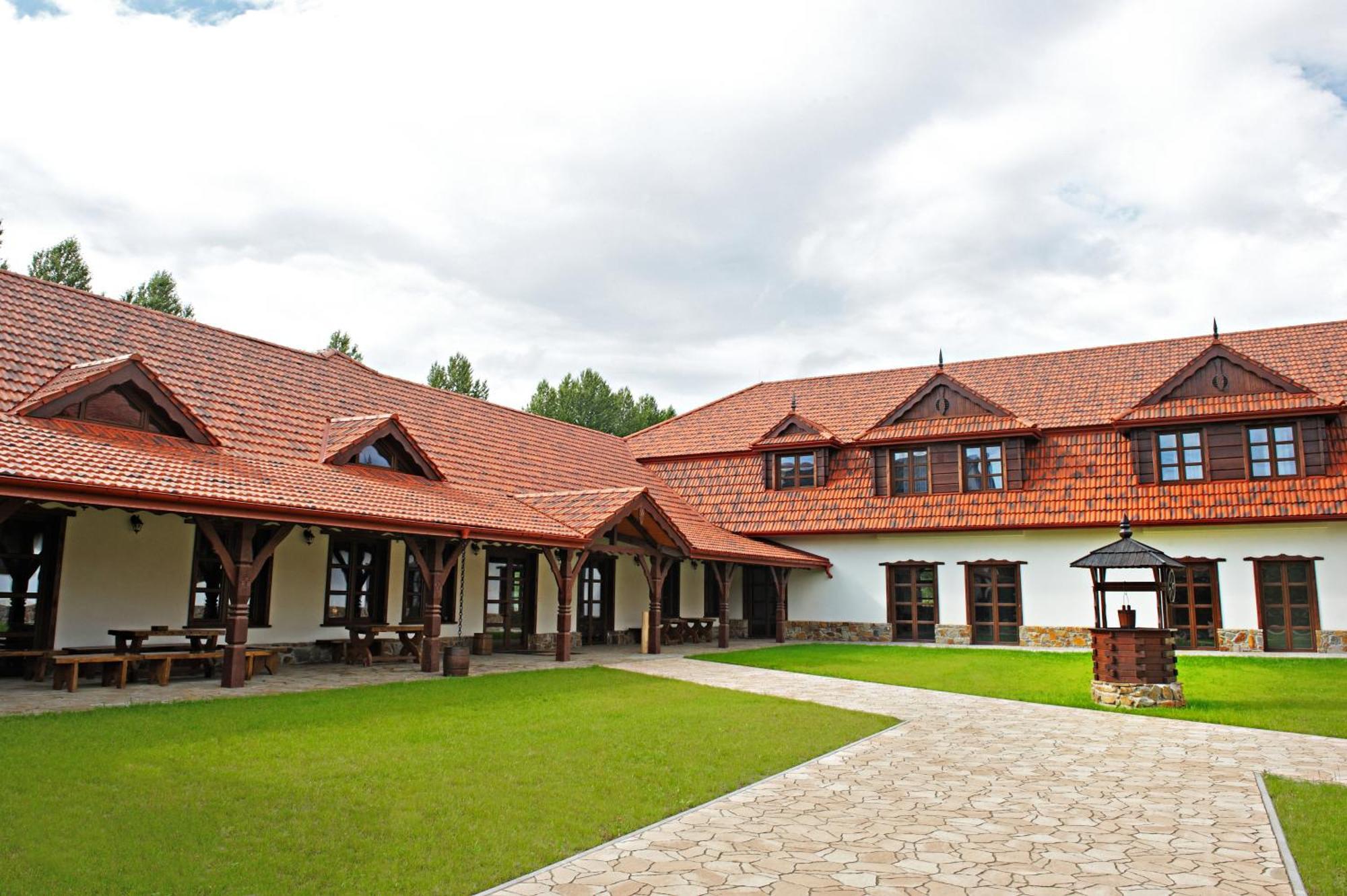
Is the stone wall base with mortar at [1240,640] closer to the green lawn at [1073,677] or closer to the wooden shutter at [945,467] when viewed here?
the green lawn at [1073,677]

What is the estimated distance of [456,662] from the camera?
1455 cm

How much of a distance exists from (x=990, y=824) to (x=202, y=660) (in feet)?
35.4

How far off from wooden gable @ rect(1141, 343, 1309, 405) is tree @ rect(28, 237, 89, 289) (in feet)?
135

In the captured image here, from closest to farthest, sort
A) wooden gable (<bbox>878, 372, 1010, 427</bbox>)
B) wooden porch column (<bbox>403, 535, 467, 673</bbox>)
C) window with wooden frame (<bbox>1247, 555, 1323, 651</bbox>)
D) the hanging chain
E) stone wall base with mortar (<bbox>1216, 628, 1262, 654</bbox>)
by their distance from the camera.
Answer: wooden porch column (<bbox>403, 535, 467, 673</bbox>), the hanging chain, window with wooden frame (<bbox>1247, 555, 1323, 651</bbox>), stone wall base with mortar (<bbox>1216, 628, 1262, 654</bbox>), wooden gable (<bbox>878, 372, 1010, 427</bbox>)

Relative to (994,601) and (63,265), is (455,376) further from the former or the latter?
(994,601)

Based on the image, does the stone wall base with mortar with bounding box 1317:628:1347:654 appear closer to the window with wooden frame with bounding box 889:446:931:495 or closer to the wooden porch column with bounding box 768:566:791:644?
the window with wooden frame with bounding box 889:446:931:495

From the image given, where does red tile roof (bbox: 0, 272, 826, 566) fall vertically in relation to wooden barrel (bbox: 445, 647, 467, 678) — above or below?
above

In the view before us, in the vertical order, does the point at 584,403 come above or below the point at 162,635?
above

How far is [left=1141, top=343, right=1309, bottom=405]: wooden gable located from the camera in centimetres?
2236

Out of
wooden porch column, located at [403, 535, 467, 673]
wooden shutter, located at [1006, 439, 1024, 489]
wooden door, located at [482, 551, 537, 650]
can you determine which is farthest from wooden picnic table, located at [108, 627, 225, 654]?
wooden shutter, located at [1006, 439, 1024, 489]

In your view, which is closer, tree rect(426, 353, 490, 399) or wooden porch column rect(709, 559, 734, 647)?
wooden porch column rect(709, 559, 734, 647)

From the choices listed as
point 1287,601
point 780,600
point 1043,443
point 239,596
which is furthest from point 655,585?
point 1287,601

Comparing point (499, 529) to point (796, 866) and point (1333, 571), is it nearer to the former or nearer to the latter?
point (796, 866)

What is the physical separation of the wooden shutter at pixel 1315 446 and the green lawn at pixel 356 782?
1571cm
